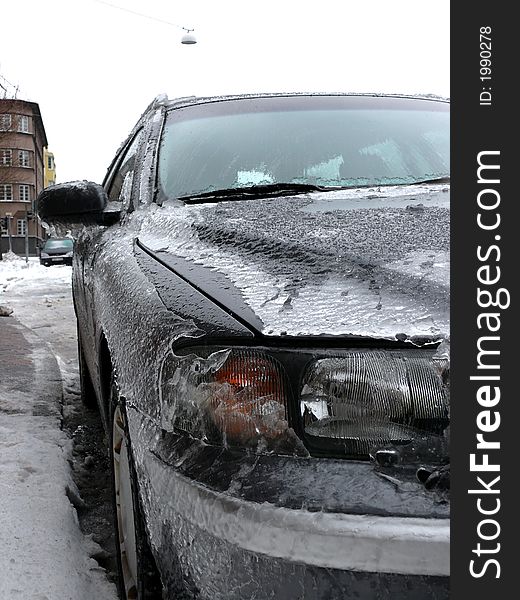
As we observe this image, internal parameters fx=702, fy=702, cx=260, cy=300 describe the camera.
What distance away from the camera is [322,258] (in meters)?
1.50

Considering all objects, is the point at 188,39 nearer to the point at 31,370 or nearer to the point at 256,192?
the point at 31,370

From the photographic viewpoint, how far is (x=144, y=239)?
2.10 m

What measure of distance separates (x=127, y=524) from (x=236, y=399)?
0.79m

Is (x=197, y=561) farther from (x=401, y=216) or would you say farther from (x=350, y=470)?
(x=401, y=216)

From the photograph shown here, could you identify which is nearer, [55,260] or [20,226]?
[55,260]

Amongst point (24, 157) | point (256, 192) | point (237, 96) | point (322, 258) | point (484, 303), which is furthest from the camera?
point (24, 157)

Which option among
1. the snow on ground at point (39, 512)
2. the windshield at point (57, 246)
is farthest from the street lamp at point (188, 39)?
the windshield at point (57, 246)

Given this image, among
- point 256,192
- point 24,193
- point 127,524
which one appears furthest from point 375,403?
point 24,193

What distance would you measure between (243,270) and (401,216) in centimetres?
51

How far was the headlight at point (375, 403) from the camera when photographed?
1.17 meters

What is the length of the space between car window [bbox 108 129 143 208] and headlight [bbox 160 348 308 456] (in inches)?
58.3

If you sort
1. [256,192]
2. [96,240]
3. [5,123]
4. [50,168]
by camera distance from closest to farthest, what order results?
[256,192] → [96,240] → [5,123] → [50,168]

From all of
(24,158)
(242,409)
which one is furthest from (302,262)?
(24,158)

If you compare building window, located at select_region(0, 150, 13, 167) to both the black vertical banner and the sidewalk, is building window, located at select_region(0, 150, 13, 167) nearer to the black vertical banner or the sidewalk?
the sidewalk
